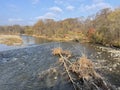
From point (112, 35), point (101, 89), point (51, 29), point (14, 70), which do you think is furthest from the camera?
point (51, 29)

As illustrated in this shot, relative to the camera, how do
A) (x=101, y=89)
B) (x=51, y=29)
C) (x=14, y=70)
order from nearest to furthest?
(x=101, y=89), (x=14, y=70), (x=51, y=29)

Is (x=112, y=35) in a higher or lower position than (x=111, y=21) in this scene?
lower

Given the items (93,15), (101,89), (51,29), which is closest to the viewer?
(101,89)

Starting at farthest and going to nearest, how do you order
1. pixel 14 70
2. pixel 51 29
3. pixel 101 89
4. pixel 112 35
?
pixel 51 29 → pixel 112 35 → pixel 14 70 → pixel 101 89

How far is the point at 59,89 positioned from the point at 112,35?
37.6m

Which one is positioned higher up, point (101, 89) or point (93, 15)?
point (93, 15)

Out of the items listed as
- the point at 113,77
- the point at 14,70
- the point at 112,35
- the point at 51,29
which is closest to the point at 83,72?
the point at 113,77

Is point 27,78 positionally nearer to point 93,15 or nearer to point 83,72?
point 83,72

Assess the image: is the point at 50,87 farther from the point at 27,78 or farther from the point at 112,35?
the point at 112,35

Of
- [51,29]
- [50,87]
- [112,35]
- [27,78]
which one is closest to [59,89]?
[50,87]

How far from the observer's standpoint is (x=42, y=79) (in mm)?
18656

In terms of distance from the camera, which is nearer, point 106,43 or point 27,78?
point 27,78

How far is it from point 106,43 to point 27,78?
123 feet

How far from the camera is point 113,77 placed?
63.8 ft
